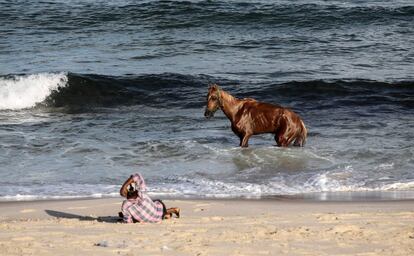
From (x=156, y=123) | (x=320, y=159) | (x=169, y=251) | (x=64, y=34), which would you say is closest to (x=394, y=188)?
(x=320, y=159)

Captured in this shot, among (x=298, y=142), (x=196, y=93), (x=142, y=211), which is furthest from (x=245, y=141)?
(x=196, y=93)

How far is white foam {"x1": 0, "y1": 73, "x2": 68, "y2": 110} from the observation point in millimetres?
21223

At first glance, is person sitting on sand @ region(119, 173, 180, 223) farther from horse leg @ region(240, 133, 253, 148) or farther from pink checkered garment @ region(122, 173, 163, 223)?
horse leg @ region(240, 133, 253, 148)

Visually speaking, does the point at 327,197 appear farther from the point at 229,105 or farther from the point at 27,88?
the point at 27,88

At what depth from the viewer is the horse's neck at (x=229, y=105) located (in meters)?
14.5

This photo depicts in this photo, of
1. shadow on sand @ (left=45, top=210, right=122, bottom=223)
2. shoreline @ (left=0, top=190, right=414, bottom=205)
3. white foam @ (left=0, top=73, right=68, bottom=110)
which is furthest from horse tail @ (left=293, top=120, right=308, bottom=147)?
white foam @ (left=0, top=73, right=68, bottom=110)

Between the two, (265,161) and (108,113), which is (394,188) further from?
(108,113)

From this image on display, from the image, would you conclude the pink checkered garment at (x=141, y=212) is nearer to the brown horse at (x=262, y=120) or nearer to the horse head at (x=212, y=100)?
the horse head at (x=212, y=100)

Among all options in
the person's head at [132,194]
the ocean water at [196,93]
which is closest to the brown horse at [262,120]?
the ocean water at [196,93]

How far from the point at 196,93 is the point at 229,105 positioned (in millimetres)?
6561

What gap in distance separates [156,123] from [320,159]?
4.50 m

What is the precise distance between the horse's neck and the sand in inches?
157

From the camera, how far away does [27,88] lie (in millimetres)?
21828

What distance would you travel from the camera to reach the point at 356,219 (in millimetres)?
9109
